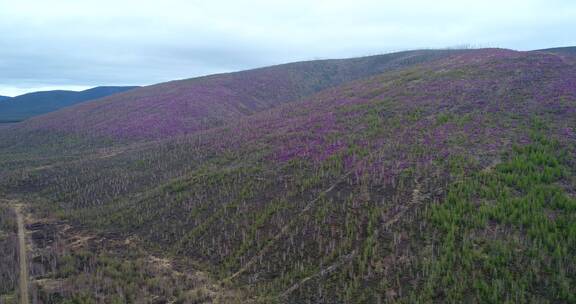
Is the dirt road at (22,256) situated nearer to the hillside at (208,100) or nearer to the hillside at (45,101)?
the hillside at (208,100)

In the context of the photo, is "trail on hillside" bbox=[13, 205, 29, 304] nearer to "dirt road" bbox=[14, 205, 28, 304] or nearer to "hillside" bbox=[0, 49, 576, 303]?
"dirt road" bbox=[14, 205, 28, 304]

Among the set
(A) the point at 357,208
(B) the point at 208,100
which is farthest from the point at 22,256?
(B) the point at 208,100

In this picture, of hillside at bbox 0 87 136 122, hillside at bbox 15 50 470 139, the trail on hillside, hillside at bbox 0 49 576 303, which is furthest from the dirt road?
hillside at bbox 0 87 136 122

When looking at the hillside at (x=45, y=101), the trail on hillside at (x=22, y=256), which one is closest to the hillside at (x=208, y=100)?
the trail on hillside at (x=22, y=256)

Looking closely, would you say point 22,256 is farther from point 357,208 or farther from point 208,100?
point 208,100

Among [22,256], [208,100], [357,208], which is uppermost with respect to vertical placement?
[208,100]

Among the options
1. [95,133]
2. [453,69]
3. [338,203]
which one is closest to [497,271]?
[338,203]

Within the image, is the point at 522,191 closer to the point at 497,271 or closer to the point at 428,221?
the point at 428,221
